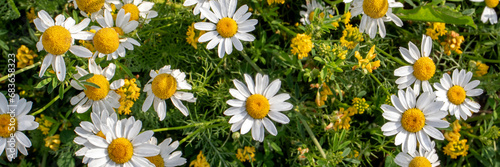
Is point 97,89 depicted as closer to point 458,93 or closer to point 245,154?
point 245,154

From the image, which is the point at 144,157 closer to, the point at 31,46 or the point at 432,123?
the point at 31,46

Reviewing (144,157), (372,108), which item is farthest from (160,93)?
(372,108)

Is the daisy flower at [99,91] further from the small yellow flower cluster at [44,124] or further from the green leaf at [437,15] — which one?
the green leaf at [437,15]

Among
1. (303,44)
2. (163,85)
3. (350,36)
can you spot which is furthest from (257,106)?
(350,36)

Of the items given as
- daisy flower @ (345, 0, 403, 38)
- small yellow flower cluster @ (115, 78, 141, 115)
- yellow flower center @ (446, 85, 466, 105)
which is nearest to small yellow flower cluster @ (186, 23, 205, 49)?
small yellow flower cluster @ (115, 78, 141, 115)

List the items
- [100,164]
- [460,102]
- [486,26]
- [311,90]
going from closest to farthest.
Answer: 1. [100,164]
2. [460,102]
3. [311,90]
4. [486,26]
